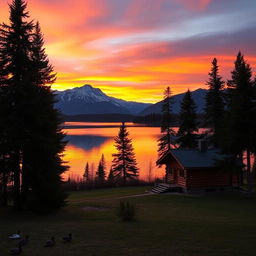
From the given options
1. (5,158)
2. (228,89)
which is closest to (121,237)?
(5,158)

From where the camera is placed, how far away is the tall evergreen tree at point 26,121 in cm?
2155

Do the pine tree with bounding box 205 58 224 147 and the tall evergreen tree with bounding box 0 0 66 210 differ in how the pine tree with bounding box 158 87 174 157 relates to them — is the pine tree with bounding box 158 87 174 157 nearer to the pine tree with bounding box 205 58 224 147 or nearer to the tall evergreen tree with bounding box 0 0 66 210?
the pine tree with bounding box 205 58 224 147

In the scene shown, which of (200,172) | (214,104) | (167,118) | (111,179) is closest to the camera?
(200,172)

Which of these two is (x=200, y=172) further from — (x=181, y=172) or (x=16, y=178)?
(x=16, y=178)

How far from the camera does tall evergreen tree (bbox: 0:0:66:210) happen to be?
2155 cm

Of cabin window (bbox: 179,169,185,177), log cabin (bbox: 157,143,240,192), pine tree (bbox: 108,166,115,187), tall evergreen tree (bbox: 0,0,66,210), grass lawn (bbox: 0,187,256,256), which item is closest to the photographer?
grass lawn (bbox: 0,187,256,256)

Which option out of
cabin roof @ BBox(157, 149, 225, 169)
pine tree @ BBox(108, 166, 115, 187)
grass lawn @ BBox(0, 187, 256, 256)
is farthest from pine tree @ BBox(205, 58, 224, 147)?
grass lawn @ BBox(0, 187, 256, 256)

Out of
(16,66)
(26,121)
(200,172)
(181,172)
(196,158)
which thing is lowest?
(181,172)

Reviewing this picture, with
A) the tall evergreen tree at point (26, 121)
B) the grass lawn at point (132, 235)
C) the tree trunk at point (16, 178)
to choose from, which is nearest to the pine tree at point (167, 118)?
the grass lawn at point (132, 235)

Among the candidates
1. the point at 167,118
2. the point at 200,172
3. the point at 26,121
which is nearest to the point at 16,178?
the point at 26,121

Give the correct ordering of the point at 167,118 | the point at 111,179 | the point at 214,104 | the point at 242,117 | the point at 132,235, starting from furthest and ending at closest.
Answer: the point at 111,179 → the point at 167,118 → the point at 214,104 → the point at 242,117 → the point at 132,235

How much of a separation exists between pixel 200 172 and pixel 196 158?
171 cm

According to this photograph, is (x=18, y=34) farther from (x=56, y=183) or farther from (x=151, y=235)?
(x=151, y=235)

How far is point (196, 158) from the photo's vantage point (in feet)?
120
